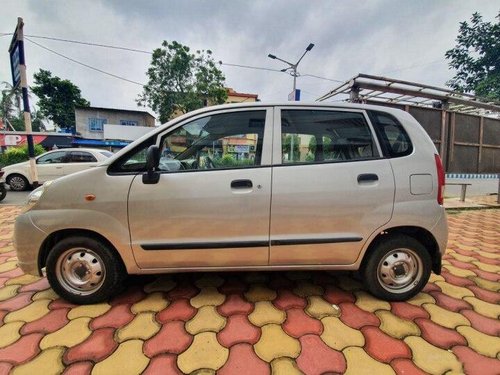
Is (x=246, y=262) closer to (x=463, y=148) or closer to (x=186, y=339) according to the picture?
(x=186, y=339)

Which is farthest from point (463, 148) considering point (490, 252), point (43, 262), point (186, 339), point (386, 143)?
point (43, 262)

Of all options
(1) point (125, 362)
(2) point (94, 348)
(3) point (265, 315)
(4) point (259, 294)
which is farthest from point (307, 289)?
(2) point (94, 348)

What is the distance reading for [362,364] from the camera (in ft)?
5.15

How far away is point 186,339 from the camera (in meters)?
1.77

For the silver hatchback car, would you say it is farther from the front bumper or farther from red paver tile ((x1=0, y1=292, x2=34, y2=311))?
red paver tile ((x1=0, y1=292, x2=34, y2=311))

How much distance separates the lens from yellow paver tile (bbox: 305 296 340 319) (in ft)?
6.70

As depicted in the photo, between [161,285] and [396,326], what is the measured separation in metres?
1.96

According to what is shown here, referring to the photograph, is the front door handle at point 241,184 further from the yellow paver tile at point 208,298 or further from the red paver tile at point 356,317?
the red paver tile at point 356,317

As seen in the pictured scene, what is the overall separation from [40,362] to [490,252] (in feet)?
15.5

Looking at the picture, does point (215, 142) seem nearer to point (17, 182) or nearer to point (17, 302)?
point (17, 302)

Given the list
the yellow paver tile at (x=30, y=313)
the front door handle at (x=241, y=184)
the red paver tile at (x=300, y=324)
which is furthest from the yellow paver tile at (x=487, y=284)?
the yellow paver tile at (x=30, y=313)

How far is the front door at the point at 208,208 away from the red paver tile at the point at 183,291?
14.0 inches

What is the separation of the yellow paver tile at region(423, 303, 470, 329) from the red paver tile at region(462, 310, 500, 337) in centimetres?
5

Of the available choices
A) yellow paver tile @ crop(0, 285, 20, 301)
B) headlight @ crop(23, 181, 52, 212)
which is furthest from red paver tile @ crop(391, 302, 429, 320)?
yellow paver tile @ crop(0, 285, 20, 301)
